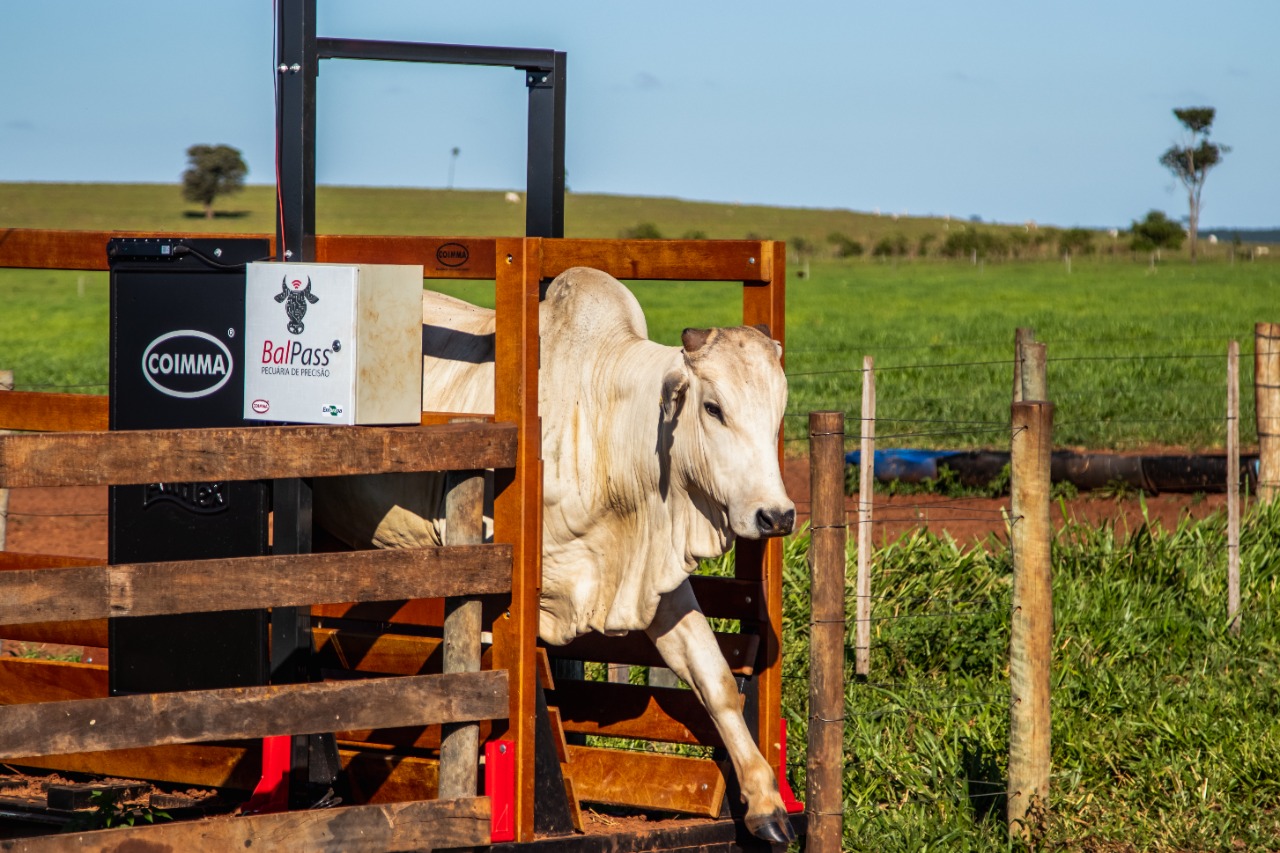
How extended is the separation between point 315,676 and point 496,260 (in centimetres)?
168

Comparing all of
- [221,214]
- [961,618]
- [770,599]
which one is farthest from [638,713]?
[221,214]

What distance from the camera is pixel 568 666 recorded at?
5.68 meters

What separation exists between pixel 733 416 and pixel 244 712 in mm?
1617

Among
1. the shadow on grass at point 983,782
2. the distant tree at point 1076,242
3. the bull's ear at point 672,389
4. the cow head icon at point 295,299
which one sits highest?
the distant tree at point 1076,242

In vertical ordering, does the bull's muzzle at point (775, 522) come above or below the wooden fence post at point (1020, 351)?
below

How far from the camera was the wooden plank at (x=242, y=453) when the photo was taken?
11.4 feet

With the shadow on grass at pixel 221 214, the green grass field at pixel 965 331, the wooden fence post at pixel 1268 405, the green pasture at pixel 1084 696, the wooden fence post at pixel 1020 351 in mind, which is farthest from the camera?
the shadow on grass at pixel 221 214

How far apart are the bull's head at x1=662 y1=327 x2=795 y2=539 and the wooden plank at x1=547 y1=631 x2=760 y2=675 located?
0.73 m

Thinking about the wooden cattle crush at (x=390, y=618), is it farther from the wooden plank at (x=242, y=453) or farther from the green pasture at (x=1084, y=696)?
the green pasture at (x=1084, y=696)

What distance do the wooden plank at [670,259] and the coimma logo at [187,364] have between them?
3.44ft

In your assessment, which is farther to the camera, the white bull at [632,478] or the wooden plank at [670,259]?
the wooden plank at [670,259]

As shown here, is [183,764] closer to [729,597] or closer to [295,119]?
[729,597]

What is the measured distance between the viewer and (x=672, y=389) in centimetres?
443

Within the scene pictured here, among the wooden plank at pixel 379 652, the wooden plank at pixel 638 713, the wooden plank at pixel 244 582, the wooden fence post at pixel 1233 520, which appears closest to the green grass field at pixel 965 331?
the wooden fence post at pixel 1233 520
